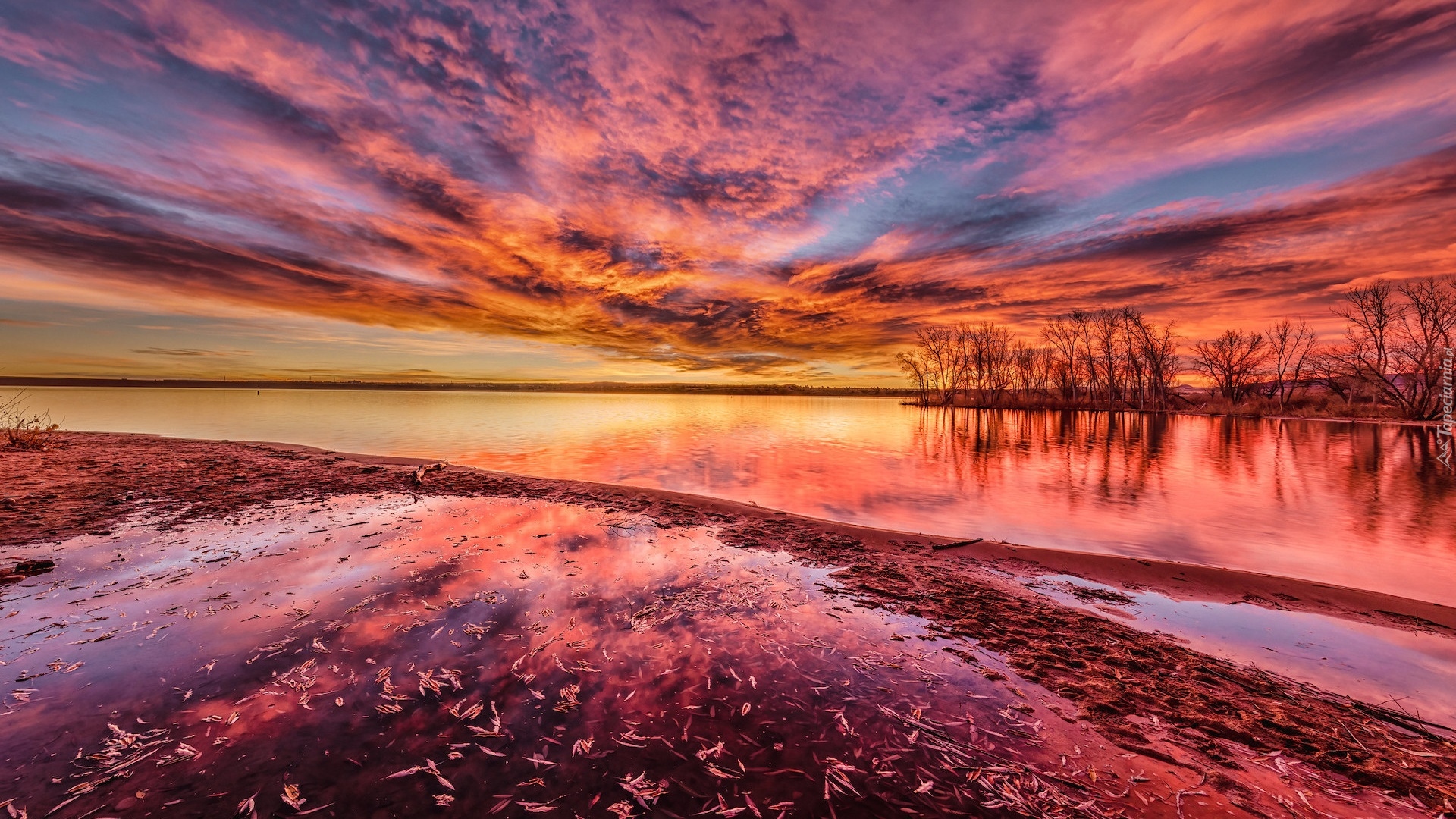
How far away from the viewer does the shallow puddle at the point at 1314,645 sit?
195 inches

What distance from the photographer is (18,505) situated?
10.3 m

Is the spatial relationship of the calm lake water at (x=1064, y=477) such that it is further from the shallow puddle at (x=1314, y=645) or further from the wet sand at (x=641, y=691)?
the wet sand at (x=641, y=691)

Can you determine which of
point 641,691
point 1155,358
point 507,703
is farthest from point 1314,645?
point 1155,358

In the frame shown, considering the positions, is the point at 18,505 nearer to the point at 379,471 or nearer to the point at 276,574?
the point at 379,471

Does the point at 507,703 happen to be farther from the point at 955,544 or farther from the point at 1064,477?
the point at 1064,477

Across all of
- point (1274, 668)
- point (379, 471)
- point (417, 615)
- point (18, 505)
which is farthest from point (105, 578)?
point (1274, 668)

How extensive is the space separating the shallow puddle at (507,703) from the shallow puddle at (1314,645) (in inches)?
131

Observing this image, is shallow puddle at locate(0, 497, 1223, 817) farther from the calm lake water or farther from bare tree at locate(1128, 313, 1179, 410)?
bare tree at locate(1128, 313, 1179, 410)

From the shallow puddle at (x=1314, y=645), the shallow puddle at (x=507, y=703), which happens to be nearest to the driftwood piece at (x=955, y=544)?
the shallow puddle at (x=1314, y=645)

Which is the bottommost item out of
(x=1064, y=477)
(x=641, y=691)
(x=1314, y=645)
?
(x=1064, y=477)

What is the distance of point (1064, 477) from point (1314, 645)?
15.0 metres

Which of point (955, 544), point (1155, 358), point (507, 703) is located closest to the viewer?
point (507, 703)

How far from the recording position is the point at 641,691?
450cm

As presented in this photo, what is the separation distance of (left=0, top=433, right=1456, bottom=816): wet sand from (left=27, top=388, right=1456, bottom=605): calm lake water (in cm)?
350
